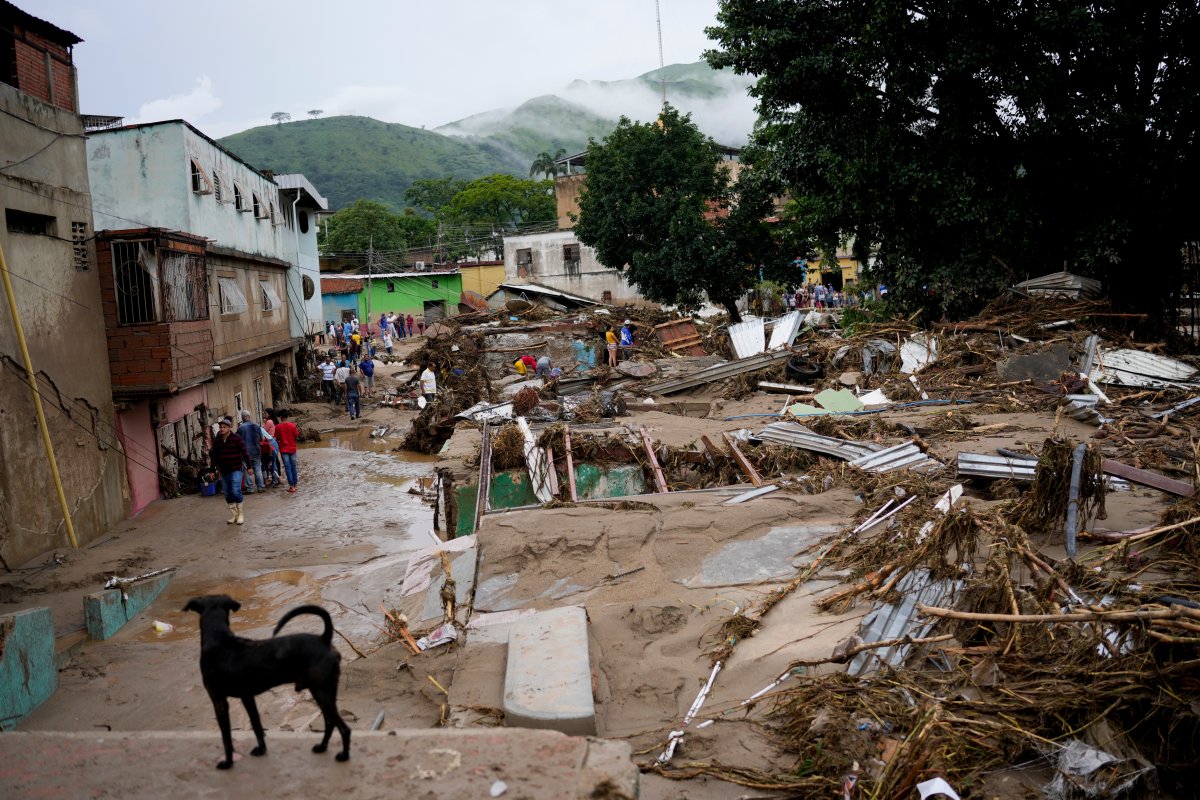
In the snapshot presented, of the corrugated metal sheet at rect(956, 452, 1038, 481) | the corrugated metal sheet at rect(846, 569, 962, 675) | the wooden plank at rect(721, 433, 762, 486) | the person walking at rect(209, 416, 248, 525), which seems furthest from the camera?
the person walking at rect(209, 416, 248, 525)

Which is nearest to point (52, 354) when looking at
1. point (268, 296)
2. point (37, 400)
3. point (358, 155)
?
point (37, 400)

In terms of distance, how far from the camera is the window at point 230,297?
20.0 meters

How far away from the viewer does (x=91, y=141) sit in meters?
18.6

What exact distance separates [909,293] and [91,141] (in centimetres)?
1864

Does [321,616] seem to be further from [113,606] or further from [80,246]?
[80,246]

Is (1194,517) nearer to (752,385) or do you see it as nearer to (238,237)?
(752,385)

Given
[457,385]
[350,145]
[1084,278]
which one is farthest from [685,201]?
[350,145]

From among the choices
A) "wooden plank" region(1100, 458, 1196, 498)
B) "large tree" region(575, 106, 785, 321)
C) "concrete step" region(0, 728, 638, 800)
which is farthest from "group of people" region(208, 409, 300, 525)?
"large tree" region(575, 106, 785, 321)

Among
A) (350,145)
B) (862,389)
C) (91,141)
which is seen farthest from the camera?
(350,145)

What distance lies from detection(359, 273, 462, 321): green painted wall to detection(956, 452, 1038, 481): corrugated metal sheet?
43398 millimetres

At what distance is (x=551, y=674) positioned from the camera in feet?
18.2

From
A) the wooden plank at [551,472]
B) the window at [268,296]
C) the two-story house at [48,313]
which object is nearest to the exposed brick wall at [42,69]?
the two-story house at [48,313]

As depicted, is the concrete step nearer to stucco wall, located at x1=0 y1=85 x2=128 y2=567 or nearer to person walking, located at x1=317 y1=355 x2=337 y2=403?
stucco wall, located at x1=0 y1=85 x2=128 y2=567

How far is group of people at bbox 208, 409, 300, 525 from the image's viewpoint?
46.0 feet
